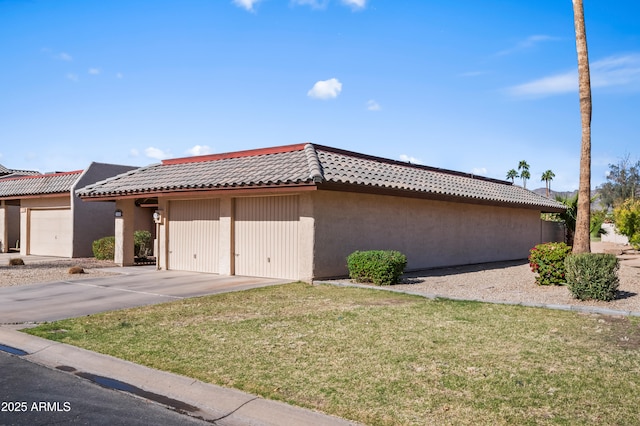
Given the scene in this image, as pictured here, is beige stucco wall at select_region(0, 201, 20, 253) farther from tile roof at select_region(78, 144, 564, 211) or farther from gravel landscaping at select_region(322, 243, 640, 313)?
gravel landscaping at select_region(322, 243, 640, 313)

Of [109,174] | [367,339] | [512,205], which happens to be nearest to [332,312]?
[367,339]

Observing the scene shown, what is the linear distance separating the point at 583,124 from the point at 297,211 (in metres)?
8.88

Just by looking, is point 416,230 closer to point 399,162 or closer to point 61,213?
point 399,162

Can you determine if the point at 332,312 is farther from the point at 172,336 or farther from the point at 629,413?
the point at 629,413

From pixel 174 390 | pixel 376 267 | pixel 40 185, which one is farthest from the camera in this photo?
pixel 40 185

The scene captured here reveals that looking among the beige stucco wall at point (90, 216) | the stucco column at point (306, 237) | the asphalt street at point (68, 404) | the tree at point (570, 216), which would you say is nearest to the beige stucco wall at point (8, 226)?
the beige stucco wall at point (90, 216)

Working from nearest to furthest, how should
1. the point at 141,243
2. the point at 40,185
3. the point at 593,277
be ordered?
the point at 593,277 → the point at 141,243 → the point at 40,185

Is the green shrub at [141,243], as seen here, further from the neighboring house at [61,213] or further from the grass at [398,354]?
the grass at [398,354]

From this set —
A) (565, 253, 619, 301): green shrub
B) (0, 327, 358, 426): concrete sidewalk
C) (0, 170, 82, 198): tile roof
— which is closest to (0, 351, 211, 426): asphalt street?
(0, 327, 358, 426): concrete sidewalk

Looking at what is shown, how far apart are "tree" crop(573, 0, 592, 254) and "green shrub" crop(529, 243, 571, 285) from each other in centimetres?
126

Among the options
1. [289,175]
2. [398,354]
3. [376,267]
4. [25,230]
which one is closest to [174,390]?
[398,354]

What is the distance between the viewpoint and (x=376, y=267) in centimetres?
1477

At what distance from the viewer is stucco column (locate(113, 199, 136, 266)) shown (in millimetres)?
21672

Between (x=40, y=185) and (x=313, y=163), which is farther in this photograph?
(x=40, y=185)
